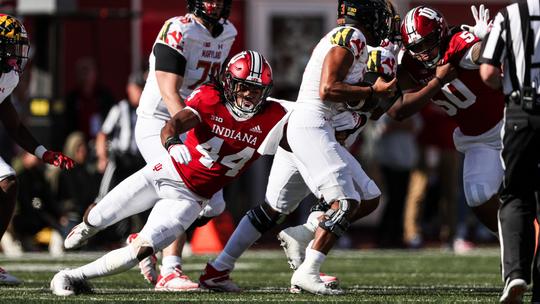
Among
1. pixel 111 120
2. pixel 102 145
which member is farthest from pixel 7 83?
pixel 102 145

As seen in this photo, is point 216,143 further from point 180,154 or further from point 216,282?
point 216,282

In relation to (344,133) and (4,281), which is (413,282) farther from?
(4,281)

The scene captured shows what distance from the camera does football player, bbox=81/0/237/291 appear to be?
786 cm

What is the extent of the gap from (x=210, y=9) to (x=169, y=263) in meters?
1.61

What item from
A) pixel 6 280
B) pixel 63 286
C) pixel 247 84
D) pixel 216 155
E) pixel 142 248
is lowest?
pixel 6 280

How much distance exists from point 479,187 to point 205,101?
1.92 m

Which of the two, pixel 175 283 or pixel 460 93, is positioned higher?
pixel 460 93

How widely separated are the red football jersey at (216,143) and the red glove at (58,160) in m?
0.79

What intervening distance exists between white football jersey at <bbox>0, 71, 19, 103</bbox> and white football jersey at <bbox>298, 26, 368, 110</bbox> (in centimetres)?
184

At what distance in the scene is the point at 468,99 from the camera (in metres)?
8.06

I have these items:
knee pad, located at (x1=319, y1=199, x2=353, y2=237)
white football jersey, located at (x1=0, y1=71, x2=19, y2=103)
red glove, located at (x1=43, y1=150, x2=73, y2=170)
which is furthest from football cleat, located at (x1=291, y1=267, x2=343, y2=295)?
white football jersey, located at (x1=0, y1=71, x2=19, y2=103)

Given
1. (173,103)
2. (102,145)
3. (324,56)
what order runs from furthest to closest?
(102,145), (173,103), (324,56)

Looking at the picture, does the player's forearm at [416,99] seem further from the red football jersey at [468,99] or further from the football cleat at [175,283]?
the football cleat at [175,283]

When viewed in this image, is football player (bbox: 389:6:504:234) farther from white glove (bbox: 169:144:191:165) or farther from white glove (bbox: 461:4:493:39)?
white glove (bbox: 169:144:191:165)
